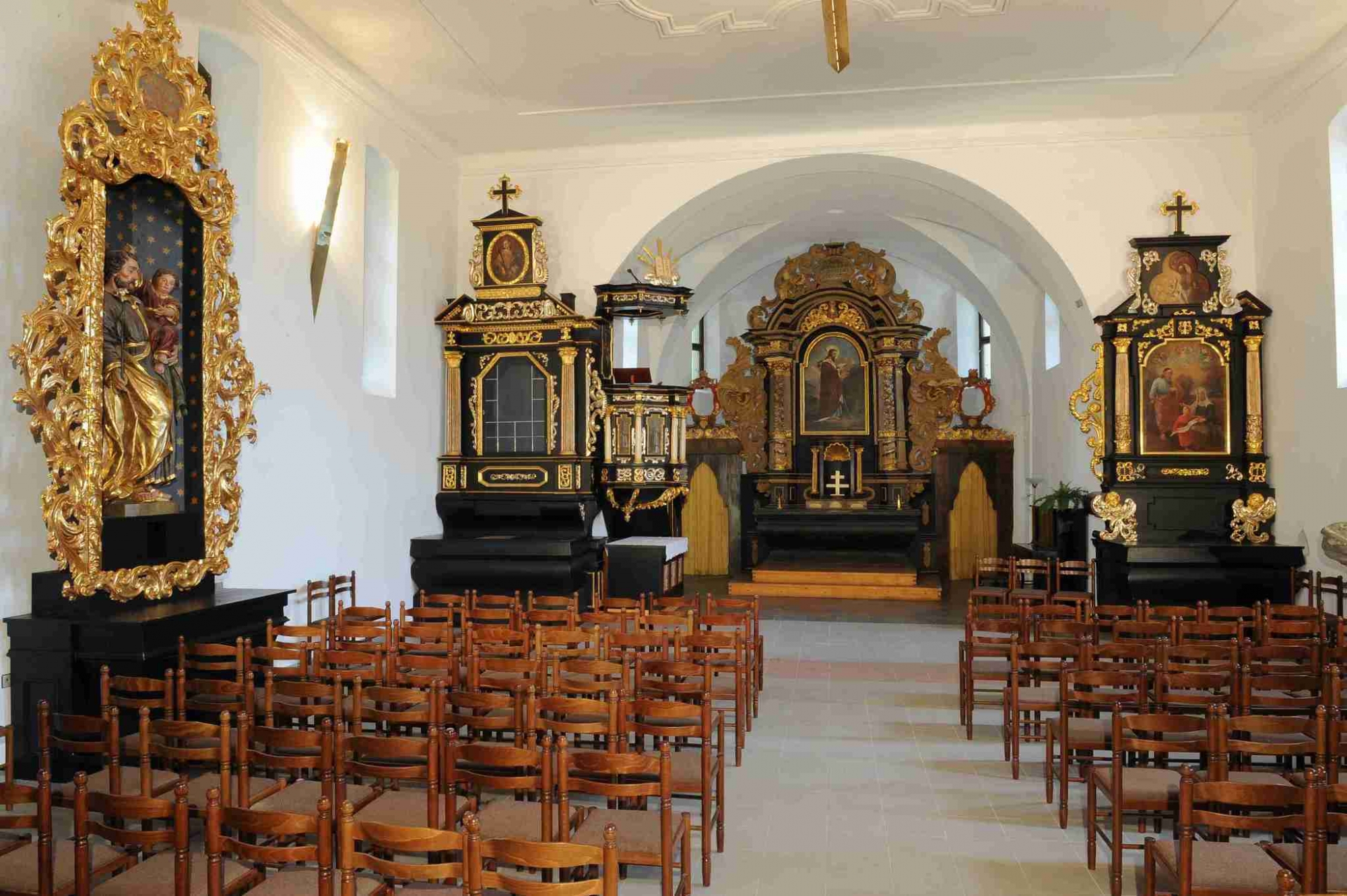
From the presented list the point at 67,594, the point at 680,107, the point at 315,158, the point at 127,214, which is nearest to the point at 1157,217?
the point at 680,107

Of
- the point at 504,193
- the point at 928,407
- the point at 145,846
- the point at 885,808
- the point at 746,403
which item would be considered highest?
the point at 504,193

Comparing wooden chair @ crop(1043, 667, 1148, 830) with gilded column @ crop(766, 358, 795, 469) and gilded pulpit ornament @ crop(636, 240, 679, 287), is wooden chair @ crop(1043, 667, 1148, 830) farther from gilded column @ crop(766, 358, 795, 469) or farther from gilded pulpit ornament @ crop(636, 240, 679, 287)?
gilded column @ crop(766, 358, 795, 469)

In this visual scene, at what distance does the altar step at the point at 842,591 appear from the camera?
14141mm

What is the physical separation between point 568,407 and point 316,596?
3.57 m

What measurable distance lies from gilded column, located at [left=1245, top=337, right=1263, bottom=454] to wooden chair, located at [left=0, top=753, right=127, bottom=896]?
1004 centimetres

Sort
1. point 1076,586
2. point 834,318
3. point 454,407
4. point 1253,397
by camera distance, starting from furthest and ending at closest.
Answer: point 834,318
point 1076,586
point 454,407
point 1253,397

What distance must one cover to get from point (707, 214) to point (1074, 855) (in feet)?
31.4

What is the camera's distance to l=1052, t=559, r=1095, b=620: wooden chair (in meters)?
7.38

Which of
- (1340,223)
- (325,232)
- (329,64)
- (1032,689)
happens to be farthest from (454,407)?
(1340,223)

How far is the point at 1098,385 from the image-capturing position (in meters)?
10.3

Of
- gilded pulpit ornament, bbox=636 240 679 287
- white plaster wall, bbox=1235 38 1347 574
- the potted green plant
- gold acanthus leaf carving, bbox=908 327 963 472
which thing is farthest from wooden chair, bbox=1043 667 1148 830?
gold acanthus leaf carving, bbox=908 327 963 472

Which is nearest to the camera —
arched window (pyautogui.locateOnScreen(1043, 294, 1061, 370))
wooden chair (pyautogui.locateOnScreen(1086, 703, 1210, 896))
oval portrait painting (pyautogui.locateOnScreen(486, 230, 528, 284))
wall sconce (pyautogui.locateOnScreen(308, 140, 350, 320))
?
wooden chair (pyautogui.locateOnScreen(1086, 703, 1210, 896))

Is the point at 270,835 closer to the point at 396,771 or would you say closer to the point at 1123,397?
the point at 396,771

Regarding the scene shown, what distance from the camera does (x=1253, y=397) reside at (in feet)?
32.7
